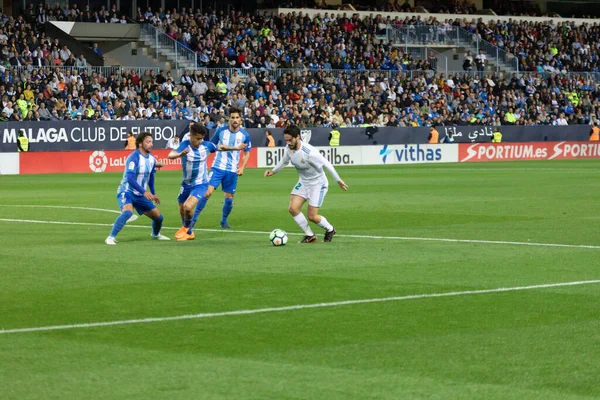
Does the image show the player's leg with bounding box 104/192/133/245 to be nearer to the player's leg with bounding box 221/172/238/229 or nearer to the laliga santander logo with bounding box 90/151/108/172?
the player's leg with bounding box 221/172/238/229

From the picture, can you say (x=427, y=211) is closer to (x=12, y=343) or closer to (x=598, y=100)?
(x=12, y=343)

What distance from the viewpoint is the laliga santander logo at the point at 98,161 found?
39.9 meters

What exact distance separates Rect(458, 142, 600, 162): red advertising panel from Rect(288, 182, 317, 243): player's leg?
34.0 meters

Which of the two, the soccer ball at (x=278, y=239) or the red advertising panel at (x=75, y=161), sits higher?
the soccer ball at (x=278, y=239)

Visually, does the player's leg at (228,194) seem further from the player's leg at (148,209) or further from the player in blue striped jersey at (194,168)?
the player's leg at (148,209)

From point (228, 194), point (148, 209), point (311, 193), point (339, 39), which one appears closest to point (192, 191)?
point (148, 209)

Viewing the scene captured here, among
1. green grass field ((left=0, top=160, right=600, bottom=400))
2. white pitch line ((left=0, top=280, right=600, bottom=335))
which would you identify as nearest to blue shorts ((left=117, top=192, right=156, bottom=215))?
green grass field ((left=0, top=160, right=600, bottom=400))

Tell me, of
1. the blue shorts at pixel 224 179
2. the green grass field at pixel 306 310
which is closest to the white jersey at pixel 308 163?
the green grass field at pixel 306 310

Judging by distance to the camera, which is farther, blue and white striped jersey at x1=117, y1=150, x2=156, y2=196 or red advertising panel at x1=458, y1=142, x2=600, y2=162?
red advertising panel at x1=458, y1=142, x2=600, y2=162

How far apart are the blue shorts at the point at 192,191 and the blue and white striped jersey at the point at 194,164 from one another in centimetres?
7

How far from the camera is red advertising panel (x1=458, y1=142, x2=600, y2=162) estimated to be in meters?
50.2

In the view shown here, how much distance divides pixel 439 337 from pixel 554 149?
4520cm

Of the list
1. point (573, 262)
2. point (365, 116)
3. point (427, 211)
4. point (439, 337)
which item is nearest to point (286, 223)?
point (427, 211)

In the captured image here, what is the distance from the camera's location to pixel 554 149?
172 ft
